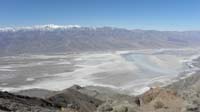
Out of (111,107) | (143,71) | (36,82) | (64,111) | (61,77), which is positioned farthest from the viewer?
(143,71)

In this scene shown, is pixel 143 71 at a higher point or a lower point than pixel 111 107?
lower

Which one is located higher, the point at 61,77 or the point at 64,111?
the point at 64,111

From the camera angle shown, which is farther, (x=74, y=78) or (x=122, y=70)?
(x=122, y=70)

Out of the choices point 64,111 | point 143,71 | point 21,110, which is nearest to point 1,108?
point 21,110

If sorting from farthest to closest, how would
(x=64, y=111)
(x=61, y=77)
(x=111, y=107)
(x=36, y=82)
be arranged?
(x=61, y=77) < (x=36, y=82) < (x=111, y=107) < (x=64, y=111)

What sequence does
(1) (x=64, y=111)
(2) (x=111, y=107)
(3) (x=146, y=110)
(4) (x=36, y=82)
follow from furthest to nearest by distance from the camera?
(4) (x=36, y=82) → (2) (x=111, y=107) → (3) (x=146, y=110) → (1) (x=64, y=111)

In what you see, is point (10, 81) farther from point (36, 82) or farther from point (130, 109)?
point (130, 109)

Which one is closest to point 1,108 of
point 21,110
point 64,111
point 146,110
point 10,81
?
point 21,110

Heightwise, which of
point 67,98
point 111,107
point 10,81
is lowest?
point 10,81

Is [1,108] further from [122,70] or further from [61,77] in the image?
[122,70]
